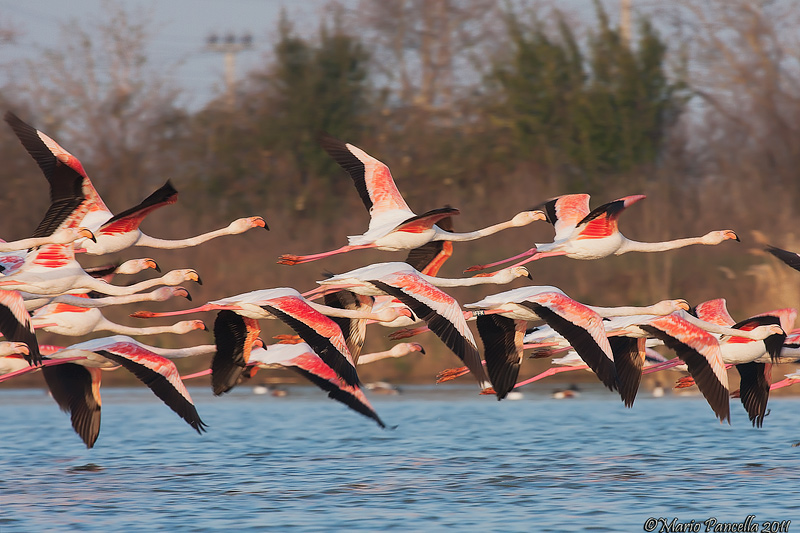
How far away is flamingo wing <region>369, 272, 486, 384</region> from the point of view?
11734mm

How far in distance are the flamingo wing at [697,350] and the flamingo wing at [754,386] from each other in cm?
166

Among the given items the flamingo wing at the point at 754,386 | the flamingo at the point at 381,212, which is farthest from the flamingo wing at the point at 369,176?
the flamingo wing at the point at 754,386

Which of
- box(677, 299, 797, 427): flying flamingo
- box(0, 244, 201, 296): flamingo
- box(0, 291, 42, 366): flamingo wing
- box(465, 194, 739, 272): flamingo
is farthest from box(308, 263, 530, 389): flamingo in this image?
box(677, 299, 797, 427): flying flamingo

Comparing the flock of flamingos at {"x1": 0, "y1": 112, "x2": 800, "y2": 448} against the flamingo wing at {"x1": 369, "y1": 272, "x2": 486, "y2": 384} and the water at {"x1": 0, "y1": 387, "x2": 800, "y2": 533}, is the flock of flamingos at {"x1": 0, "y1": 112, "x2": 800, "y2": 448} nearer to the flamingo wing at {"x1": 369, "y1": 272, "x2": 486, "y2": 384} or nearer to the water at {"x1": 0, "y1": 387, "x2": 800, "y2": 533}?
the flamingo wing at {"x1": 369, "y1": 272, "x2": 486, "y2": 384}

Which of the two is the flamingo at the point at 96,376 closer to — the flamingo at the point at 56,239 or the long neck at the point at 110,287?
the long neck at the point at 110,287

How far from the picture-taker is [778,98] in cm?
3203

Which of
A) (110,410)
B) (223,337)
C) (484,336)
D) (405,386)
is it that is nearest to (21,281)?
(223,337)

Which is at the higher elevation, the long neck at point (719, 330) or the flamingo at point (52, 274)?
the flamingo at point (52, 274)

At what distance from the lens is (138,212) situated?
12672 millimetres

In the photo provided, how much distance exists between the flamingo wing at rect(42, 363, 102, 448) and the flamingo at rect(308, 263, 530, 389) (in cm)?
324

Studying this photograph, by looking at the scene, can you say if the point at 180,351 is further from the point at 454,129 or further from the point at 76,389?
the point at 454,129

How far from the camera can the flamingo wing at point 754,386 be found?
1439 centimetres

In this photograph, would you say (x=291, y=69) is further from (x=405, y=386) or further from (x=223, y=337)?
(x=223, y=337)

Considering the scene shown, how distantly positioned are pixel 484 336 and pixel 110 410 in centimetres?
1112
